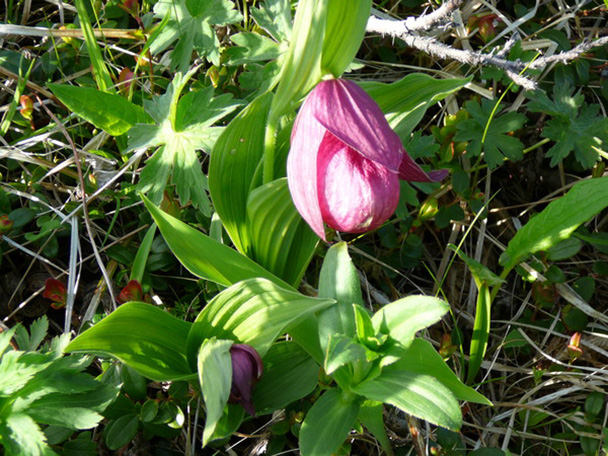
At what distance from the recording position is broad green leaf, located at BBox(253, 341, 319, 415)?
1.42 meters

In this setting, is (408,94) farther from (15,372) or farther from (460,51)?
(15,372)

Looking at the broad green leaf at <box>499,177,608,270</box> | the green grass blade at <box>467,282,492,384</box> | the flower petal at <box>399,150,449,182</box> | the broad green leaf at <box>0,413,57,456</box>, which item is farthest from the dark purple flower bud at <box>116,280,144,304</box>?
the broad green leaf at <box>499,177,608,270</box>

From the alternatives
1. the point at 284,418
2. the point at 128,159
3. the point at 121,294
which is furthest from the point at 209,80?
the point at 284,418

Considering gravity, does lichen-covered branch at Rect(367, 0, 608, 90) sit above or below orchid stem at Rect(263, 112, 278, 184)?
above

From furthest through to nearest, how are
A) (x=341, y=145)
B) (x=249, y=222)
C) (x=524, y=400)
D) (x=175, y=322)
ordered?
(x=524, y=400) → (x=249, y=222) → (x=175, y=322) → (x=341, y=145)

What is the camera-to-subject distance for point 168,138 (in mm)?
1618

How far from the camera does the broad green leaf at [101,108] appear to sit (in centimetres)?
168

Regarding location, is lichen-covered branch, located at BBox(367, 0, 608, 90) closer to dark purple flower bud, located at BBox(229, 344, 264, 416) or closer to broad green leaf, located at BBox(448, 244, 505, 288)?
broad green leaf, located at BBox(448, 244, 505, 288)

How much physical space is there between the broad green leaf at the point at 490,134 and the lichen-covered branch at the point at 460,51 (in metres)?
0.23

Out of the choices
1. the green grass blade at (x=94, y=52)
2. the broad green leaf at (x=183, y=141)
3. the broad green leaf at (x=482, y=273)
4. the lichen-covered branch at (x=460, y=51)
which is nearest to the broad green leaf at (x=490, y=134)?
the lichen-covered branch at (x=460, y=51)

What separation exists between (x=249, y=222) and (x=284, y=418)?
48 cm

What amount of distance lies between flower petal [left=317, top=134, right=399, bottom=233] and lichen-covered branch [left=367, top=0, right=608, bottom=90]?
1.33 feet

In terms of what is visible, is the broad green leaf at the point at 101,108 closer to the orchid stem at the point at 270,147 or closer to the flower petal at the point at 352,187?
the orchid stem at the point at 270,147

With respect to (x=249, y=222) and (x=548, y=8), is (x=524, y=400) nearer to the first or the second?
(x=249, y=222)
